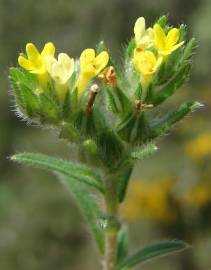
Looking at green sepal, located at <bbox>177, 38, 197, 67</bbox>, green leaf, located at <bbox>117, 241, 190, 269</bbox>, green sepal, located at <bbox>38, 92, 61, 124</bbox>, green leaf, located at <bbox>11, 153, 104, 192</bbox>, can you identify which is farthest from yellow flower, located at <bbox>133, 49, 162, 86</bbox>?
green leaf, located at <bbox>117, 241, 190, 269</bbox>

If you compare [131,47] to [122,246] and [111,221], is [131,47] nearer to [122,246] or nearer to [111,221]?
[111,221]

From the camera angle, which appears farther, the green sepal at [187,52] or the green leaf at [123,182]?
the green leaf at [123,182]

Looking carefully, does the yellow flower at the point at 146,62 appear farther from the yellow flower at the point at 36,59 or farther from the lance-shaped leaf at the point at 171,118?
the yellow flower at the point at 36,59

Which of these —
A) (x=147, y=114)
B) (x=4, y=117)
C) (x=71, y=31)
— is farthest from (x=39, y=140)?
(x=147, y=114)

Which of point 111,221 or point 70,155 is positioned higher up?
point 111,221

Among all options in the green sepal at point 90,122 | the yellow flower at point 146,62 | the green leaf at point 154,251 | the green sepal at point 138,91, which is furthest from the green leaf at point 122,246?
the yellow flower at point 146,62

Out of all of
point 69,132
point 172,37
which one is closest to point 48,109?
point 69,132

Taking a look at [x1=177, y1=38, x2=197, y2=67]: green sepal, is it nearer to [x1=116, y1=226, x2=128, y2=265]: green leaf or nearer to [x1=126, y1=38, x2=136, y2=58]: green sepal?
[x1=126, y1=38, x2=136, y2=58]: green sepal
